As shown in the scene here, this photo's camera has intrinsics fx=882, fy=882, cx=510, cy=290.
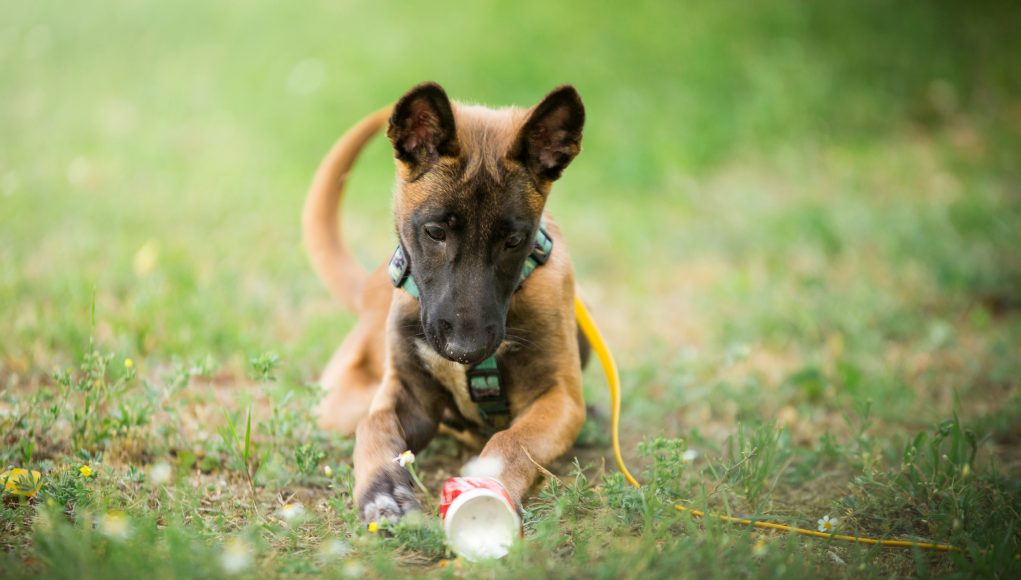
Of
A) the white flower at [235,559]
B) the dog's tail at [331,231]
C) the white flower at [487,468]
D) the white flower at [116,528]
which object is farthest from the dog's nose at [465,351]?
→ the dog's tail at [331,231]

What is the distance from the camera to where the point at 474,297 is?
→ 10.2 feet

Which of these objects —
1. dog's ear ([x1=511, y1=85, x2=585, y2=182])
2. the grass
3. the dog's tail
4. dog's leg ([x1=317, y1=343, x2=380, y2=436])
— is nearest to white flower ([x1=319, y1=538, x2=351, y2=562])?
the grass

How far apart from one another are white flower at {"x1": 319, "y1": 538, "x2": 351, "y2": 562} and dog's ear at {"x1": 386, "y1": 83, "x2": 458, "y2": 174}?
141 centimetres

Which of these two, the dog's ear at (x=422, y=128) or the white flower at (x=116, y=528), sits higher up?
the dog's ear at (x=422, y=128)

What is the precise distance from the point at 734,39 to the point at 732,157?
2.33m

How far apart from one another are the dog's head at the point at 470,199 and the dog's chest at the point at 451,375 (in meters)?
0.38

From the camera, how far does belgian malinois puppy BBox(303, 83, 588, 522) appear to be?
3152 mm

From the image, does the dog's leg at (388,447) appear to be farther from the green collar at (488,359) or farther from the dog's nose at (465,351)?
the dog's nose at (465,351)

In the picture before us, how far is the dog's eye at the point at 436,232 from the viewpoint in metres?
3.21

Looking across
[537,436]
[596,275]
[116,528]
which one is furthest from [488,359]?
[596,275]

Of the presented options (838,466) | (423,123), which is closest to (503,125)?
(423,123)

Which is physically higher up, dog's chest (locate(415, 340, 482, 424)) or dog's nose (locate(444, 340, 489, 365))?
dog's nose (locate(444, 340, 489, 365))

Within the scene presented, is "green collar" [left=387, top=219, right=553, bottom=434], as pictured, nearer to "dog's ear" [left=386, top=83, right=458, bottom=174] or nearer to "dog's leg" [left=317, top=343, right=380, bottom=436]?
"dog's ear" [left=386, top=83, right=458, bottom=174]

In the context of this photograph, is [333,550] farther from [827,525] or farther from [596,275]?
[596,275]
